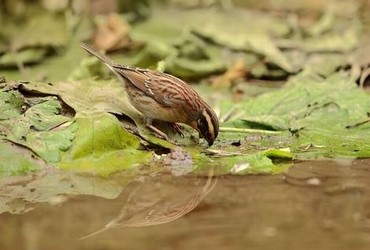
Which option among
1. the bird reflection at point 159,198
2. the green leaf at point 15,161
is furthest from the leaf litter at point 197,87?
the bird reflection at point 159,198

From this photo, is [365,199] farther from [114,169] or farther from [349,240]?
[114,169]

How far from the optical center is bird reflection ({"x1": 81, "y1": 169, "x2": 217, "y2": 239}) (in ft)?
13.3

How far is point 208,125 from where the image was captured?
522 cm

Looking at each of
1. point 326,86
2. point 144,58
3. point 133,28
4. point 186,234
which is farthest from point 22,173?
point 133,28

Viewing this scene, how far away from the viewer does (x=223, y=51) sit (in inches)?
324

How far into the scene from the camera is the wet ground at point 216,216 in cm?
372

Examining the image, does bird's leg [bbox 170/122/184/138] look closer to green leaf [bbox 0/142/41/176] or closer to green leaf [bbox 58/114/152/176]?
green leaf [bbox 58/114/152/176]

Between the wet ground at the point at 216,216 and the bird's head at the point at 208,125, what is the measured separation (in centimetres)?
53

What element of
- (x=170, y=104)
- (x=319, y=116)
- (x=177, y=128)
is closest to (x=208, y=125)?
(x=170, y=104)

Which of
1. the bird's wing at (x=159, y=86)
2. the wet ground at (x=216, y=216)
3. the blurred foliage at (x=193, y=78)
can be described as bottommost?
the blurred foliage at (x=193, y=78)

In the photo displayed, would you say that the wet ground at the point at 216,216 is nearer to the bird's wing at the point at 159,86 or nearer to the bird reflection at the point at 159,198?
the bird reflection at the point at 159,198

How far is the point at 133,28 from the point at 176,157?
13.8ft

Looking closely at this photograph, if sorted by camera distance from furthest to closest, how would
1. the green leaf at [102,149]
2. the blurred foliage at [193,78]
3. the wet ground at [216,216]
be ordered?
1. the blurred foliage at [193,78]
2. the green leaf at [102,149]
3. the wet ground at [216,216]

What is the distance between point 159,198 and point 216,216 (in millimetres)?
441
